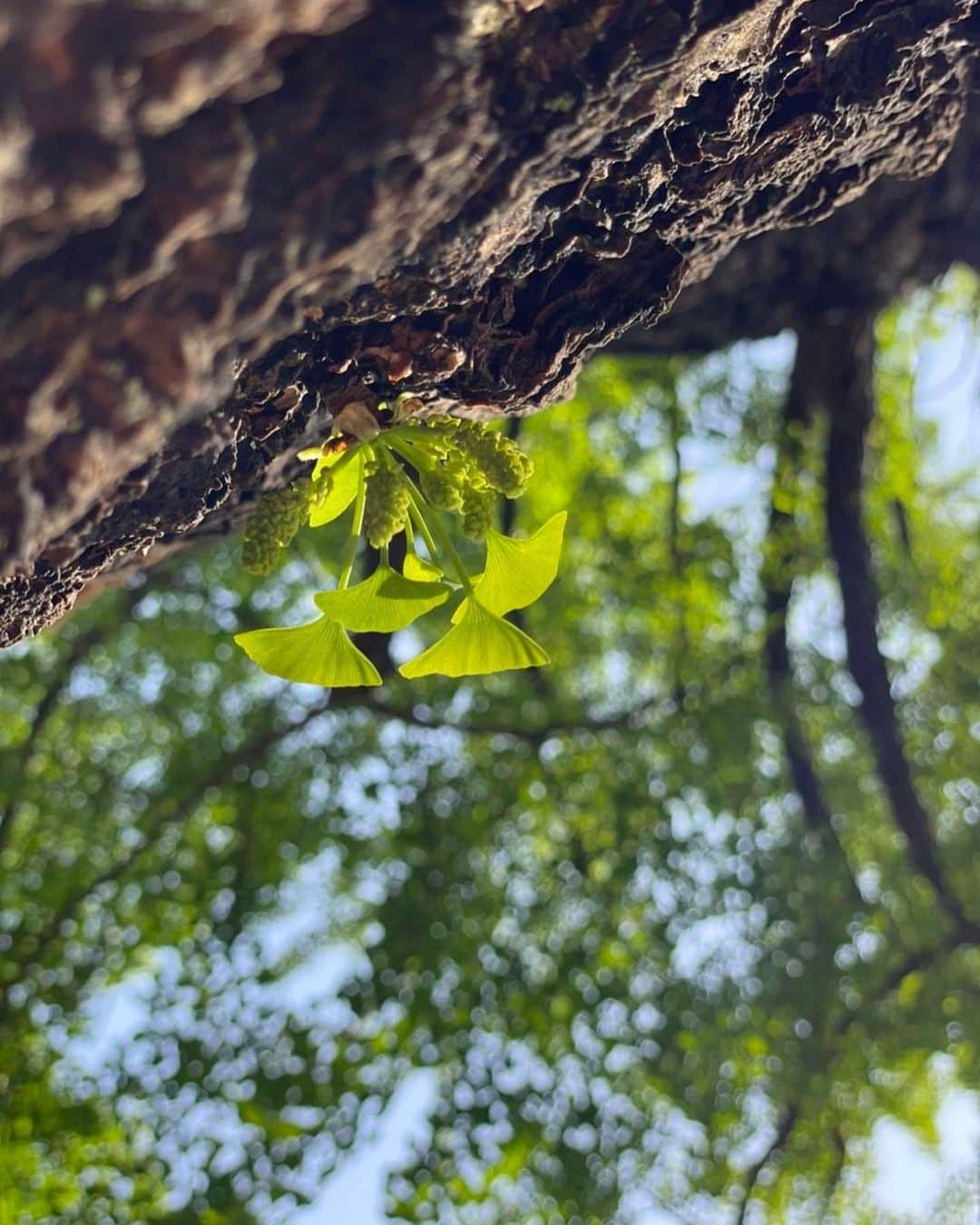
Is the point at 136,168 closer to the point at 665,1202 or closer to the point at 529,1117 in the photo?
the point at 529,1117

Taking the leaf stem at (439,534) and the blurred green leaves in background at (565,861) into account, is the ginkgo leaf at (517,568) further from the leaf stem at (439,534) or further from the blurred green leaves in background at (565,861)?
the blurred green leaves in background at (565,861)

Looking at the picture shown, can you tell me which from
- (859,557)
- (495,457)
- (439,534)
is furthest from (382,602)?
(859,557)

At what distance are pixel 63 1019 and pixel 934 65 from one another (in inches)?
166

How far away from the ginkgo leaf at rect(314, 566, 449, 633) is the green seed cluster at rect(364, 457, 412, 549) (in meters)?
0.04

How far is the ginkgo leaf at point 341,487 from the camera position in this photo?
1.18 meters

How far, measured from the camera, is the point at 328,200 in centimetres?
69

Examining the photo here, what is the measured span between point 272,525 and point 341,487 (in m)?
0.10

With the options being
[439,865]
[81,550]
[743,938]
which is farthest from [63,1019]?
[81,550]

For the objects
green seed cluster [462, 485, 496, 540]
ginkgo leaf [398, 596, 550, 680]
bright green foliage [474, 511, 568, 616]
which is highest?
green seed cluster [462, 485, 496, 540]

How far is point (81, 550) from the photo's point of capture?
39.1 inches

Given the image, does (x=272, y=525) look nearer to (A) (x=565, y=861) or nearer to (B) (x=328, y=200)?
(B) (x=328, y=200)

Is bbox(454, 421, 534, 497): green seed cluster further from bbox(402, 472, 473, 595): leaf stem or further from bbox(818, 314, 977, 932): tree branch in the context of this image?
bbox(818, 314, 977, 932): tree branch

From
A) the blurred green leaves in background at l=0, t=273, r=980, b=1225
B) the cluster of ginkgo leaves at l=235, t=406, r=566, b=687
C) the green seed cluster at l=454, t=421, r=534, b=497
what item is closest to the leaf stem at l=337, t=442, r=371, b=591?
the cluster of ginkgo leaves at l=235, t=406, r=566, b=687

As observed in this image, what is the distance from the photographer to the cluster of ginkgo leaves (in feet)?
3.79
